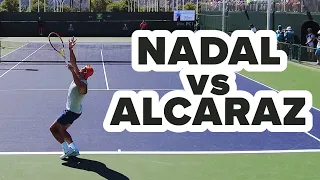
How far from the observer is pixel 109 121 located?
13195 millimetres

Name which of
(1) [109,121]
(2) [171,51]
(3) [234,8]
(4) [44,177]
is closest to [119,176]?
(4) [44,177]

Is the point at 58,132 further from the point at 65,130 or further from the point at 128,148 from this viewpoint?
the point at 128,148

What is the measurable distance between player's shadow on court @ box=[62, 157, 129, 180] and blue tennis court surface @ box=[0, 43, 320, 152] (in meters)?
0.94

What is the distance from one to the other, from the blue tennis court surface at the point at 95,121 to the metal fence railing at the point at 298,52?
5726 mm

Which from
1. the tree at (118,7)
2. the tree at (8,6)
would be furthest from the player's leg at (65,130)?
the tree at (8,6)

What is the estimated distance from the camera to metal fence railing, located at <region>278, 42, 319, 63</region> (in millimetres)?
27266

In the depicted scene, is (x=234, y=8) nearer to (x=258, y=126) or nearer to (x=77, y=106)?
(x=258, y=126)

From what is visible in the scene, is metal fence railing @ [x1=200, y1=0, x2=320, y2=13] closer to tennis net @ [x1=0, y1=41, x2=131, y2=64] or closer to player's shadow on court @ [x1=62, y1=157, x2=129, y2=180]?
tennis net @ [x1=0, y1=41, x2=131, y2=64]

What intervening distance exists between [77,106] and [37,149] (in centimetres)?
169

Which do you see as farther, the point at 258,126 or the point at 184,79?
the point at 184,79

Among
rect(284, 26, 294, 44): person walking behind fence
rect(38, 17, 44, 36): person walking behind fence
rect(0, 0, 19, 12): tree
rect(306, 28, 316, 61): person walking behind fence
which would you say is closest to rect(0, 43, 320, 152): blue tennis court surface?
rect(306, 28, 316, 61): person walking behind fence

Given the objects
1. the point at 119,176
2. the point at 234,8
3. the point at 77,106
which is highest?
the point at 234,8

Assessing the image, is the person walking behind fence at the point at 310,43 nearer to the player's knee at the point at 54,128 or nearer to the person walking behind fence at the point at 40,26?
the player's knee at the point at 54,128

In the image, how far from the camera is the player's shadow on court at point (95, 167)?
8812 mm
